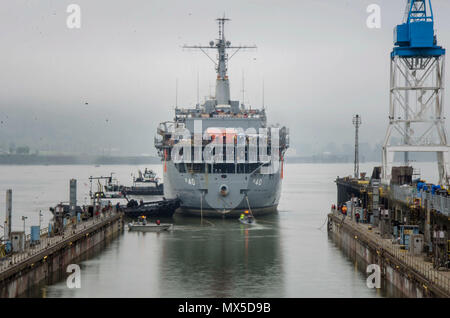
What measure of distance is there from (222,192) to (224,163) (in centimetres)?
312

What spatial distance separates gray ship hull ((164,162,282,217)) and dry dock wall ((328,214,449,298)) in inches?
505

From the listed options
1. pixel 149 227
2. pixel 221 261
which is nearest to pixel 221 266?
pixel 221 261

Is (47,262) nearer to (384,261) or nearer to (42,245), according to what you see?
(42,245)

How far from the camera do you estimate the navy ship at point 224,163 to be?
72.2 meters

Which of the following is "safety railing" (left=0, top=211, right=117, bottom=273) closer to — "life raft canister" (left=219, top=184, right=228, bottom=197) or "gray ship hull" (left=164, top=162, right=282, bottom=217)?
"gray ship hull" (left=164, top=162, right=282, bottom=217)

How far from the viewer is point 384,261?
38.8m

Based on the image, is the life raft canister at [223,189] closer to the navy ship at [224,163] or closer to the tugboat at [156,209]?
the navy ship at [224,163]

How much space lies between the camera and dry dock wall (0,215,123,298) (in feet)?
105

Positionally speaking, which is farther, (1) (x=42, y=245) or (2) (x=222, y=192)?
(2) (x=222, y=192)

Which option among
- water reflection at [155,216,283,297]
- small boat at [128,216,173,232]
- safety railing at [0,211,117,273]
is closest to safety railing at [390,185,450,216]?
water reflection at [155,216,283,297]

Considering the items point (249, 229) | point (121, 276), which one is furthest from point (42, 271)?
point (249, 229)

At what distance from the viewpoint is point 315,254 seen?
51.6 metres

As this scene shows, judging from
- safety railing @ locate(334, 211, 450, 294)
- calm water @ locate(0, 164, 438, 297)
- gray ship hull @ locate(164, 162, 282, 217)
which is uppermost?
gray ship hull @ locate(164, 162, 282, 217)

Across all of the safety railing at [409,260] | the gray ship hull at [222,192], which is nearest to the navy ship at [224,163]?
the gray ship hull at [222,192]
